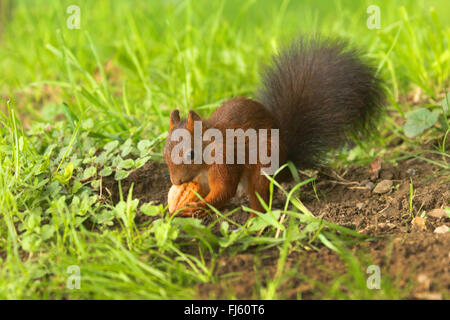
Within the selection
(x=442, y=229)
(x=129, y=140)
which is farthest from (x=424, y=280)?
(x=129, y=140)

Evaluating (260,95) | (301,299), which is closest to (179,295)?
(301,299)

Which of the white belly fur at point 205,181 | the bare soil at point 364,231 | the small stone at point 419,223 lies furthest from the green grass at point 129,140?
the small stone at point 419,223

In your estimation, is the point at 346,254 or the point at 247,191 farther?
the point at 247,191

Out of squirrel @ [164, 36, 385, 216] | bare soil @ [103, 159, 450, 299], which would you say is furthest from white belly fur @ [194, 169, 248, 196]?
bare soil @ [103, 159, 450, 299]

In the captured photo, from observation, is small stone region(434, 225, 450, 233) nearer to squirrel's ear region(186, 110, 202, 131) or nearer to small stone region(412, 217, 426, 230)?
small stone region(412, 217, 426, 230)

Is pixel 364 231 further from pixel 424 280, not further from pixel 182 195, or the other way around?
pixel 182 195

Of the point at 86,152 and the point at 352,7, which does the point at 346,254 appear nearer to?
the point at 86,152
